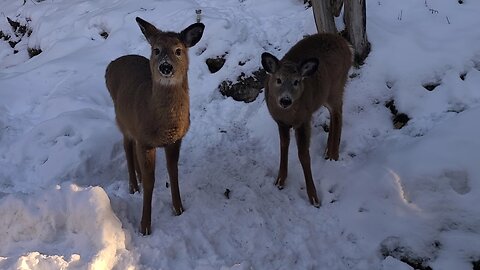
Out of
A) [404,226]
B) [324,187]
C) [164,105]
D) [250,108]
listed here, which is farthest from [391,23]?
[164,105]

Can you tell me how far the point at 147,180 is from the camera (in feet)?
16.5

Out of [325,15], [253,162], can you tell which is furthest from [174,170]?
[325,15]

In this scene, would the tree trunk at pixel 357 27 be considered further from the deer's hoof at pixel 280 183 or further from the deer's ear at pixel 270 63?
the deer's hoof at pixel 280 183

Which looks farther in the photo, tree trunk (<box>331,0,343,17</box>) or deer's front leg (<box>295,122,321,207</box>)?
tree trunk (<box>331,0,343,17</box>)

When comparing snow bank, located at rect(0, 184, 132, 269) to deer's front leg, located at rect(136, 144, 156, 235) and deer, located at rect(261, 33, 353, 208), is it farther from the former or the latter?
deer, located at rect(261, 33, 353, 208)

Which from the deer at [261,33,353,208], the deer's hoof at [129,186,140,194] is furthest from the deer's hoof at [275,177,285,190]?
the deer's hoof at [129,186,140,194]

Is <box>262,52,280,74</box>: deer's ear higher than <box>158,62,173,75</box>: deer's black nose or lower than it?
lower

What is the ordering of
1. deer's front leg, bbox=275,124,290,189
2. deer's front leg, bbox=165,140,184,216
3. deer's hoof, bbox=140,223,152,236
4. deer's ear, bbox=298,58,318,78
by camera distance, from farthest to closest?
deer's front leg, bbox=275,124,290,189 → deer's ear, bbox=298,58,318,78 → deer's front leg, bbox=165,140,184,216 → deer's hoof, bbox=140,223,152,236

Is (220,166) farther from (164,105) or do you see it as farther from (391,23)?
(391,23)

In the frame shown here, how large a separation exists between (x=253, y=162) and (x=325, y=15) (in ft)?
7.68

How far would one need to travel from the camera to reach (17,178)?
20.1ft

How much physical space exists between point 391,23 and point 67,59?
5.20 meters

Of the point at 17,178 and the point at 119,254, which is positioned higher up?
the point at 119,254

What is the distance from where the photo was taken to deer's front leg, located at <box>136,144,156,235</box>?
493 centimetres
